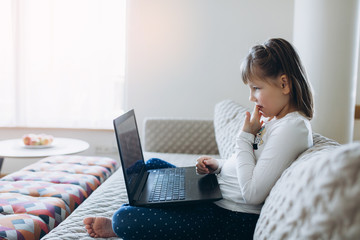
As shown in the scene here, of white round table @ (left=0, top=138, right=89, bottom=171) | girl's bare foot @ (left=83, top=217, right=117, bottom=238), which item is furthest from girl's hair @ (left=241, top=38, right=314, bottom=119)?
white round table @ (left=0, top=138, right=89, bottom=171)

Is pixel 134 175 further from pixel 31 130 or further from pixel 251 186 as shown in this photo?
pixel 31 130

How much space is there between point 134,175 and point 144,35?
1.96 m

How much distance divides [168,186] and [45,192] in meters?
0.70

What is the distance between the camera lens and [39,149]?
2295 mm

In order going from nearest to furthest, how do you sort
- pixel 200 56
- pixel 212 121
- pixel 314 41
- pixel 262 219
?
pixel 262 219 < pixel 314 41 < pixel 212 121 < pixel 200 56

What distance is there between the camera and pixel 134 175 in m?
1.23

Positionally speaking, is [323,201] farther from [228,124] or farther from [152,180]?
[228,124]

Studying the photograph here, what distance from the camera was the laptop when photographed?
106cm

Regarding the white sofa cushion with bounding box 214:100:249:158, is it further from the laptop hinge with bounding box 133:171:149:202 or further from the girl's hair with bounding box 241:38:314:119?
the girl's hair with bounding box 241:38:314:119

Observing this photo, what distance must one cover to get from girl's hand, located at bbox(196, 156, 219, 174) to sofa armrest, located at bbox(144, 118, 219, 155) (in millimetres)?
1080

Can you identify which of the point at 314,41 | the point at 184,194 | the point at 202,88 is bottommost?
the point at 184,194

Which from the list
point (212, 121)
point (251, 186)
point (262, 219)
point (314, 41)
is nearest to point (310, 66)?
point (314, 41)

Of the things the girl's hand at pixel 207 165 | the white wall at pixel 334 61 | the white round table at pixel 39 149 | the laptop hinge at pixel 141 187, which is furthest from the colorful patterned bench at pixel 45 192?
the white wall at pixel 334 61

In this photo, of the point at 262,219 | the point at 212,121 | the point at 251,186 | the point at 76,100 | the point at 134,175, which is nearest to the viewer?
the point at 262,219
